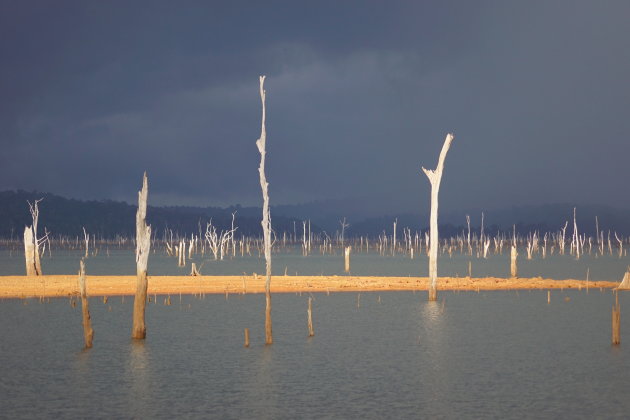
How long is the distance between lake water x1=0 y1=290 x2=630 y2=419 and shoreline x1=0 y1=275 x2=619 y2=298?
36.0ft

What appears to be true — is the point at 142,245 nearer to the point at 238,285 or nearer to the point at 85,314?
the point at 85,314

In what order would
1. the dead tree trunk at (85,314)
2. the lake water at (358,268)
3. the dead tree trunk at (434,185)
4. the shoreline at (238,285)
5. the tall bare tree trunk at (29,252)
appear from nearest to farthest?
1. the dead tree trunk at (85,314)
2. the dead tree trunk at (434,185)
3. the shoreline at (238,285)
4. the tall bare tree trunk at (29,252)
5. the lake water at (358,268)

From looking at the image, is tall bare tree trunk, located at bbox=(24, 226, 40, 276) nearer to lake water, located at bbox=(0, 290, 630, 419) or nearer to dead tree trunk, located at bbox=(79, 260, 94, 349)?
lake water, located at bbox=(0, 290, 630, 419)

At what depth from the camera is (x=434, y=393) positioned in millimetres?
23234

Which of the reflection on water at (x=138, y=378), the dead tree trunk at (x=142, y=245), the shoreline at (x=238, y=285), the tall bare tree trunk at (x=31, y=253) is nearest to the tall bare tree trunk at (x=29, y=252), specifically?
the tall bare tree trunk at (x=31, y=253)

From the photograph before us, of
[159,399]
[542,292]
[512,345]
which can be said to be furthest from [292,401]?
[542,292]

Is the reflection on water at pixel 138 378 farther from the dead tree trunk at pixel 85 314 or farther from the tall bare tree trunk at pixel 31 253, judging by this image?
the tall bare tree trunk at pixel 31 253

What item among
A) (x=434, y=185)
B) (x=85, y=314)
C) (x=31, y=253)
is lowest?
(x=85, y=314)

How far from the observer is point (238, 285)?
6406 cm

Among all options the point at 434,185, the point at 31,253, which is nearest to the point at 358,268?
the point at 31,253

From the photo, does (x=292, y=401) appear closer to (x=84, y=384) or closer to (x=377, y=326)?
(x=84, y=384)

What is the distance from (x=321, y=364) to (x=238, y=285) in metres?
36.5

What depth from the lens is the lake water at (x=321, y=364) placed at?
70.0 ft

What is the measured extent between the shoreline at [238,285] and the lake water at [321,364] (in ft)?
36.0
